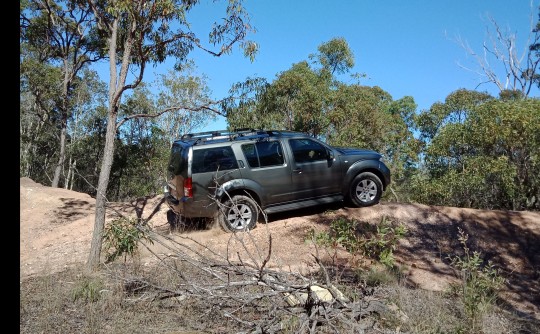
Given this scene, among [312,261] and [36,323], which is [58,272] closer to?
[36,323]

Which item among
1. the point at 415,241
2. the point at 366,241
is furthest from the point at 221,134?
the point at 415,241

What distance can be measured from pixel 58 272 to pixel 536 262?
833 centimetres

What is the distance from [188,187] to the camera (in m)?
8.48

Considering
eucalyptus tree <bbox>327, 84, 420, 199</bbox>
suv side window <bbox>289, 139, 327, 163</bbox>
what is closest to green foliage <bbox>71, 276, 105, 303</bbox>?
suv side window <bbox>289, 139, 327, 163</bbox>

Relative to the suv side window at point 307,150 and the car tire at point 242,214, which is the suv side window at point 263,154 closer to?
the suv side window at point 307,150

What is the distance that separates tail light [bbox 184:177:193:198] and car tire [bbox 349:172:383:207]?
3.38 m

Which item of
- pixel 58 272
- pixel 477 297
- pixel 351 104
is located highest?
pixel 351 104

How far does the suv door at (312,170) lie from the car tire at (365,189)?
36cm

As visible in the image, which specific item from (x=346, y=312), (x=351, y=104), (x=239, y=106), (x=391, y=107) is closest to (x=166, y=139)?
(x=351, y=104)

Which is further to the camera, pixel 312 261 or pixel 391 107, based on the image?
pixel 391 107

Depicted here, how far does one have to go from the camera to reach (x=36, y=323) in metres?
5.00

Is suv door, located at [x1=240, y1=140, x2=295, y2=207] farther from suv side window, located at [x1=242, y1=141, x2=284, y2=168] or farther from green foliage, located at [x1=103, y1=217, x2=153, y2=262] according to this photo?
green foliage, located at [x1=103, y1=217, x2=153, y2=262]
